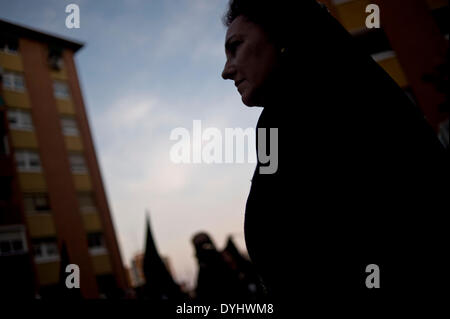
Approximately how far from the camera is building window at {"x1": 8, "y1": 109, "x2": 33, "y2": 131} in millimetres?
20203

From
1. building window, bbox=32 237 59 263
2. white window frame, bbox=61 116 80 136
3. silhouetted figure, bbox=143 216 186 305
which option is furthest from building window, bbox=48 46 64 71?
silhouetted figure, bbox=143 216 186 305

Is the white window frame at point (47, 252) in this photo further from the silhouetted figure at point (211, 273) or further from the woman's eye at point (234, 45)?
the woman's eye at point (234, 45)

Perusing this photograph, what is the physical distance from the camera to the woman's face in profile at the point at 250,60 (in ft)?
2.17

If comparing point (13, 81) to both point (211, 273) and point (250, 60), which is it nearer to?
point (211, 273)

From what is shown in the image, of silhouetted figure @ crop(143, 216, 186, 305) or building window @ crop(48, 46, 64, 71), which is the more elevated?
building window @ crop(48, 46, 64, 71)

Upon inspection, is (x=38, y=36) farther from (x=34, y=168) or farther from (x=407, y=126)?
(x=407, y=126)

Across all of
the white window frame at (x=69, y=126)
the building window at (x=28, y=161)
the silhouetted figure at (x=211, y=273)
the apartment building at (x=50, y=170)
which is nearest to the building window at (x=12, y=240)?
the apartment building at (x=50, y=170)

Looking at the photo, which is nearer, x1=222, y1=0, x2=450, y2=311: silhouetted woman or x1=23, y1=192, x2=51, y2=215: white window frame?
x1=222, y1=0, x2=450, y2=311: silhouetted woman

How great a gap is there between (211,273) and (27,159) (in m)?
20.2

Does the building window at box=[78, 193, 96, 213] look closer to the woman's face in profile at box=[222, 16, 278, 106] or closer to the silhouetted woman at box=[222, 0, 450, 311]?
the woman's face in profile at box=[222, 16, 278, 106]

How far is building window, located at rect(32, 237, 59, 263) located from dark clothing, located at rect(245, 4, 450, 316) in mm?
20870

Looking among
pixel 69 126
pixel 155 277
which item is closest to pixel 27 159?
pixel 69 126

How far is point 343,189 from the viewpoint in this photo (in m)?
0.45

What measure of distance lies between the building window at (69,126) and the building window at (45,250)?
732 centimetres
